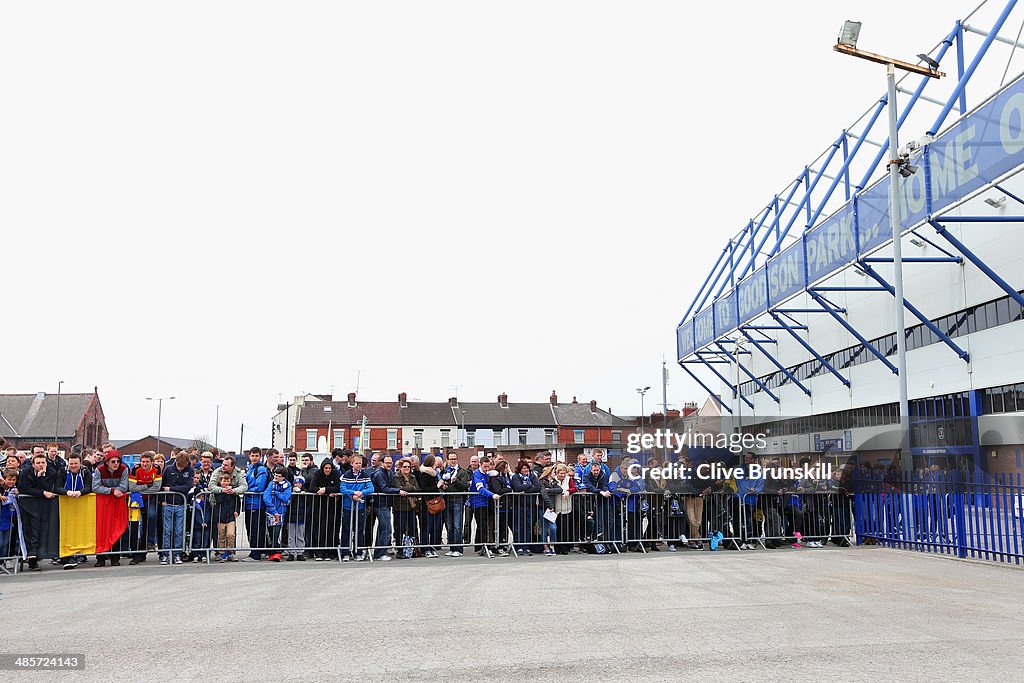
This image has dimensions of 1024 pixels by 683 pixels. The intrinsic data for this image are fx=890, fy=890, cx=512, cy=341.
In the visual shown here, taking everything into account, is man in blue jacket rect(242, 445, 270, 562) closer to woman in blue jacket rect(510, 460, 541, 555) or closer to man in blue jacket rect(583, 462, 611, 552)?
woman in blue jacket rect(510, 460, 541, 555)

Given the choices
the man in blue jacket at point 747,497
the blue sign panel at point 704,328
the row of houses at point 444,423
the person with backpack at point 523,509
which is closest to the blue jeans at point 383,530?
the person with backpack at point 523,509

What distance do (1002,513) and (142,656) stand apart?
11.8m

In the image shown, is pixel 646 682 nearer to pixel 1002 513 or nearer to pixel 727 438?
pixel 1002 513

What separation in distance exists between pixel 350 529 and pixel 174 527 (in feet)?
8.84

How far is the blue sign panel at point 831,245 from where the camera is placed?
24.3 metres

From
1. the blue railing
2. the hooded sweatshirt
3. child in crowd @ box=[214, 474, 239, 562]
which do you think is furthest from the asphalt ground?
the hooded sweatshirt

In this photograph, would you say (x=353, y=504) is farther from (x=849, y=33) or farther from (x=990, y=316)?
(x=990, y=316)

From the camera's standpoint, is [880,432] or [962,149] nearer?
[880,432]

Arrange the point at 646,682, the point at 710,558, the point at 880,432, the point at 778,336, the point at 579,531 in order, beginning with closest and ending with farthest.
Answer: the point at 646,682 → the point at 710,558 → the point at 579,531 → the point at 880,432 → the point at 778,336

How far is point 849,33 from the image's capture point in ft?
54.9

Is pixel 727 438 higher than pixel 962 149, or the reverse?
pixel 962 149

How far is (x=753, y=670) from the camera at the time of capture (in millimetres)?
6207

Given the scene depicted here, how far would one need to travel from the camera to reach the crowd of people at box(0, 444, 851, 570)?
13531mm

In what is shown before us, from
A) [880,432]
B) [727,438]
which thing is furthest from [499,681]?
[880,432]
